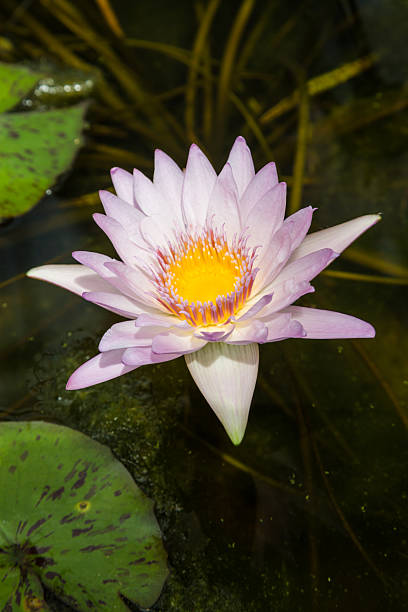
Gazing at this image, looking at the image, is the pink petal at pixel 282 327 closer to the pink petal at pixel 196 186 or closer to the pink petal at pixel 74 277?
the pink petal at pixel 196 186

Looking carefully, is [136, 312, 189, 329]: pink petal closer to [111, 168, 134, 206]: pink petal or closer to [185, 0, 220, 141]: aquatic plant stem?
[111, 168, 134, 206]: pink petal

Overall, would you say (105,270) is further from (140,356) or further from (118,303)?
(140,356)

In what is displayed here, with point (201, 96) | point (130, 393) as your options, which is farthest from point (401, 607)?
point (201, 96)

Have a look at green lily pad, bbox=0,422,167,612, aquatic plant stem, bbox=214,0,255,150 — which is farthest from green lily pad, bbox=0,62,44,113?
green lily pad, bbox=0,422,167,612

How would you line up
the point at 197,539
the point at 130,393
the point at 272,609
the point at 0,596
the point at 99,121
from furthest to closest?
the point at 99,121
the point at 130,393
the point at 197,539
the point at 272,609
the point at 0,596

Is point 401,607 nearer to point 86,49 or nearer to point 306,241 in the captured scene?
point 306,241

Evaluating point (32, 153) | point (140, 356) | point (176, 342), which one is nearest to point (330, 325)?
point (176, 342)
